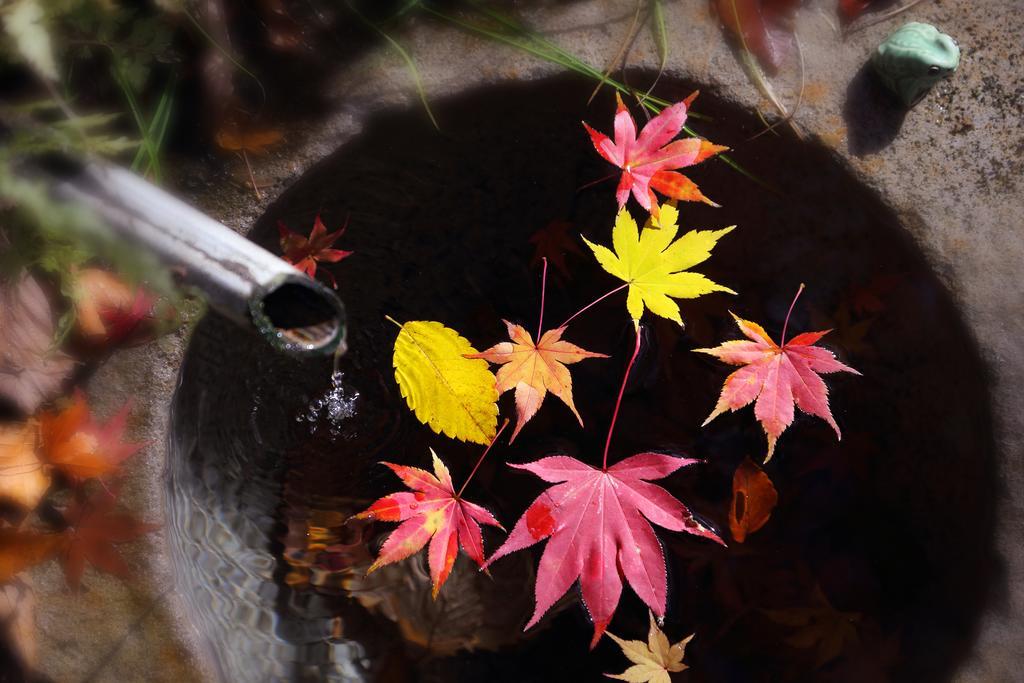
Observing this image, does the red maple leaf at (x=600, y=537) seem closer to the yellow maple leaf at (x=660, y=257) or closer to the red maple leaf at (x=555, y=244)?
the yellow maple leaf at (x=660, y=257)

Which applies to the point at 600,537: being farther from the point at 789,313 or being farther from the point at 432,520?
the point at 789,313

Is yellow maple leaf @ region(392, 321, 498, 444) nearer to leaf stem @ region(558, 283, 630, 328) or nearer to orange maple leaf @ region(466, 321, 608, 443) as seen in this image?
orange maple leaf @ region(466, 321, 608, 443)

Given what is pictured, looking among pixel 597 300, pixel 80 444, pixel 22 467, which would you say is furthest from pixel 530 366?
pixel 22 467

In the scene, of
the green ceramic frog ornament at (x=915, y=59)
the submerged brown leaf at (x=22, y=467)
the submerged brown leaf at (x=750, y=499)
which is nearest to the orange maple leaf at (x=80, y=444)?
the submerged brown leaf at (x=22, y=467)

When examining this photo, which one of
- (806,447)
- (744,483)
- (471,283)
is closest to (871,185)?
(806,447)

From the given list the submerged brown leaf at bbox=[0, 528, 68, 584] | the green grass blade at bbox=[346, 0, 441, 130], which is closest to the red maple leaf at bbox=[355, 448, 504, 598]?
the submerged brown leaf at bbox=[0, 528, 68, 584]

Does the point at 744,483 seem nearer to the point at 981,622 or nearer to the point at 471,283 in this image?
the point at 981,622
